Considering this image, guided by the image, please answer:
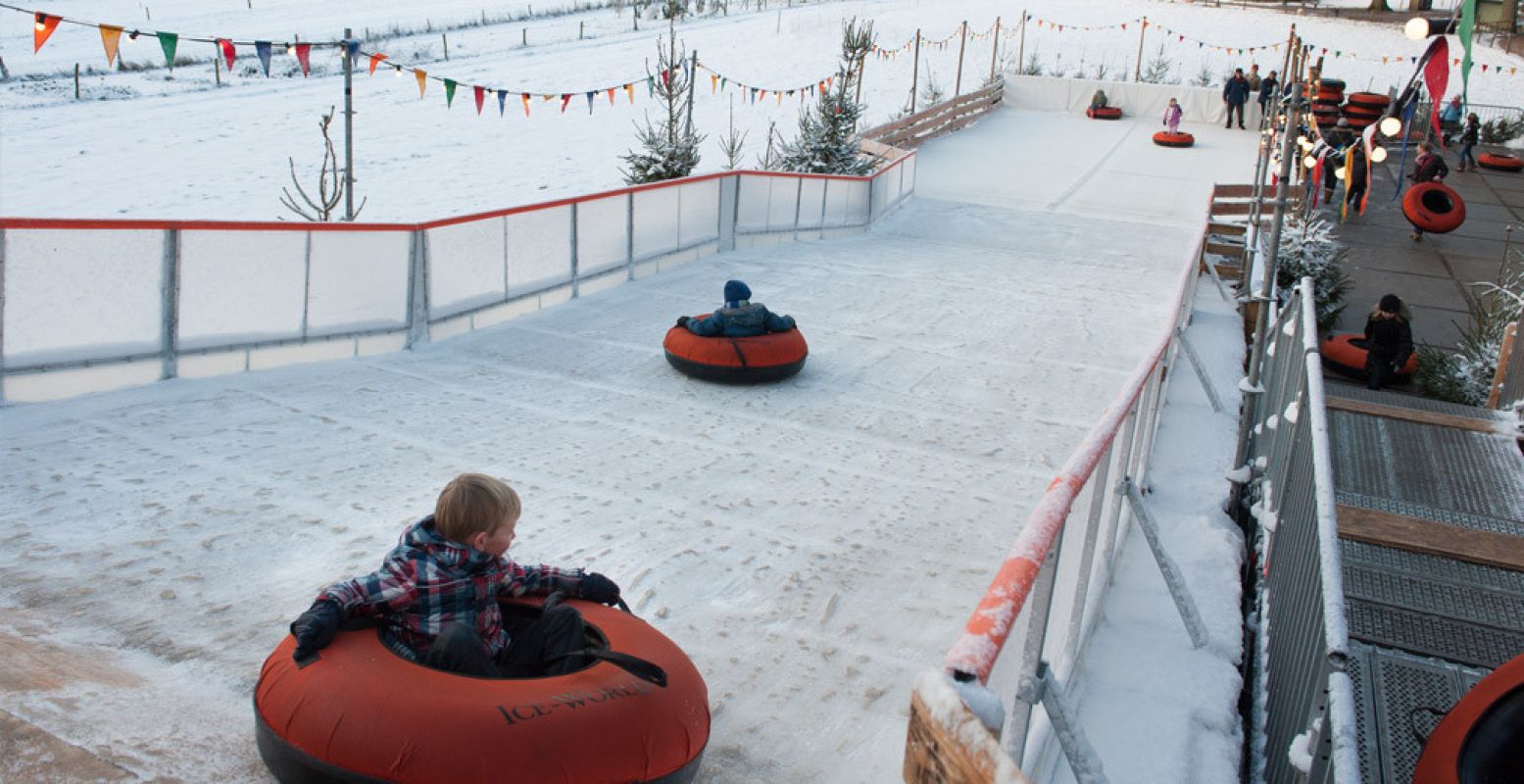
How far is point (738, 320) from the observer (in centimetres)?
977

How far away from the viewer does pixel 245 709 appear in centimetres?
448

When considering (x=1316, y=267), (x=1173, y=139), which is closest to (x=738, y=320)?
(x=1316, y=267)

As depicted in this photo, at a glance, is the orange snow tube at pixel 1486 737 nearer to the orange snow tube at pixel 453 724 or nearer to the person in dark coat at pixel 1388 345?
the orange snow tube at pixel 453 724

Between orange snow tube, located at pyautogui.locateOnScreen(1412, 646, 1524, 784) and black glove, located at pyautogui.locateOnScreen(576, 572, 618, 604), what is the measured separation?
2.93 m

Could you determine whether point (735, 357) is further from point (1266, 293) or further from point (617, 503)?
point (1266, 293)

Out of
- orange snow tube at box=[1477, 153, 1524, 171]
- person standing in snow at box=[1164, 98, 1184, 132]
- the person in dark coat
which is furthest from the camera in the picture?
person standing in snow at box=[1164, 98, 1184, 132]

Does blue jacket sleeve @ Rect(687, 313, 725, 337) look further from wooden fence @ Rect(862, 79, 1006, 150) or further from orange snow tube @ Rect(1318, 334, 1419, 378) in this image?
wooden fence @ Rect(862, 79, 1006, 150)

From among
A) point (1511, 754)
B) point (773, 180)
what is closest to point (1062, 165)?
point (773, 180)

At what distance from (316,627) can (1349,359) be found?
12.2 meters

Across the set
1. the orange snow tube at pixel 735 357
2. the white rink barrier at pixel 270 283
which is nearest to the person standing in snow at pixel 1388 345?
the orange snow tube at pixel 735 357

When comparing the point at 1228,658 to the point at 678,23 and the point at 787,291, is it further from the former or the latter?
the point at 678,23

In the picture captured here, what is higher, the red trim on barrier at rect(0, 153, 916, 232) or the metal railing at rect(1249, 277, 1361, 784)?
the red trim on barrier at rect(0, 153, 916, 232)

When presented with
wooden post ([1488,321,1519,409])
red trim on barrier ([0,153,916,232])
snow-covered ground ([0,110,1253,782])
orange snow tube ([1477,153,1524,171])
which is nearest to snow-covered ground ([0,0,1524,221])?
orange snow tube ([1477,153,1524,171])

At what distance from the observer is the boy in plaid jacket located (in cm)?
391
